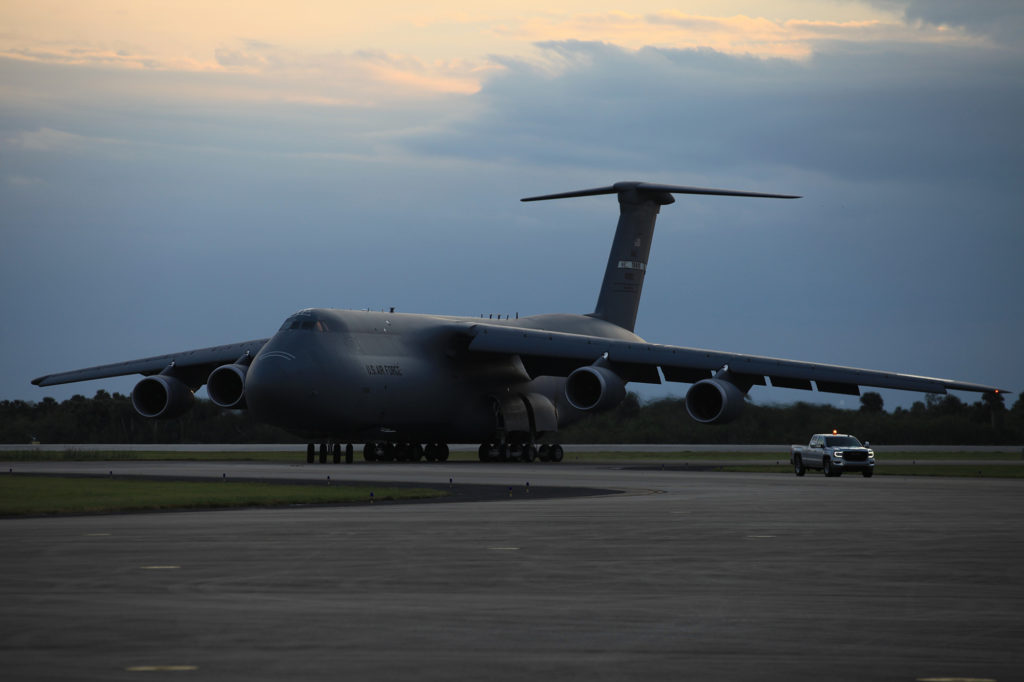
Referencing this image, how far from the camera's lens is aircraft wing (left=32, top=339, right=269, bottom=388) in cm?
4941

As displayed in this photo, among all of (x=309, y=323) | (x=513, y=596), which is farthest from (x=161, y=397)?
(x=513, y=596)

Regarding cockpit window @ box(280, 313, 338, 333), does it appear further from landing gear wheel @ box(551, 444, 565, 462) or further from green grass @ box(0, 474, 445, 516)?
green grass @ box(0, 474, 445, 516)

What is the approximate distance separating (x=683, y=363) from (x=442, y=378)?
781 centimetres

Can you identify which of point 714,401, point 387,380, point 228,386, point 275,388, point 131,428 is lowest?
point 131,428

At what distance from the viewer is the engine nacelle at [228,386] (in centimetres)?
4647

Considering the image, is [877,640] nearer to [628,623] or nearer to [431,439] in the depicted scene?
[628,623]

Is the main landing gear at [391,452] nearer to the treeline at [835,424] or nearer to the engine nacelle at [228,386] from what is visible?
the engine nacelle at [228,386]

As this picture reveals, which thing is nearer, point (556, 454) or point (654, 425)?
point (556, 454)

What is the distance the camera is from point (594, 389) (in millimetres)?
43625

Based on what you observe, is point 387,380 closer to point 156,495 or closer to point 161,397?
point 161,397

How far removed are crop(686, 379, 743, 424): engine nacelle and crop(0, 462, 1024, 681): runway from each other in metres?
22.3

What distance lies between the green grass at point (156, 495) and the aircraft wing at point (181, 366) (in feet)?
69.2

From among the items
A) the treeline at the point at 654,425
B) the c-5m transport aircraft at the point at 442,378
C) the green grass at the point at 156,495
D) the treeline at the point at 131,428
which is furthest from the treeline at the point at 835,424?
the green grass at the point at 156,495

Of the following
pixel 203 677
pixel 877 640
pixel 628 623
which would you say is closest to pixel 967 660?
pixel 877 640
